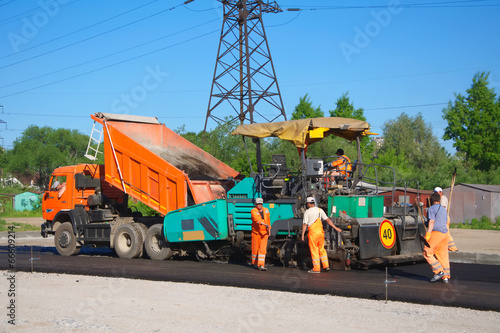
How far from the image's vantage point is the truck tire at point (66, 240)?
612 inches

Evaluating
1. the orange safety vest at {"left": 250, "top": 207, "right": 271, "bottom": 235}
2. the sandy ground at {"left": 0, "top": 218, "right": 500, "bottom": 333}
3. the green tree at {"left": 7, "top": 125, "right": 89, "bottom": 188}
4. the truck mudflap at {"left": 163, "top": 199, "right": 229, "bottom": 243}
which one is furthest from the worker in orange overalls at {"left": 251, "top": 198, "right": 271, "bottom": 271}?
the green tree at {"left": 7, "top": 125, "right": 89, "bottom": 188}

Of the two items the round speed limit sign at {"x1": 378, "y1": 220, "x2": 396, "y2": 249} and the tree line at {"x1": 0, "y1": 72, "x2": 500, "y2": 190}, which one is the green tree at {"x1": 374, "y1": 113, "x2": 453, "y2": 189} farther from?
the round speed limit sign at {"x1": 378, "y1": 220, "x2": 396, "y2": 249}

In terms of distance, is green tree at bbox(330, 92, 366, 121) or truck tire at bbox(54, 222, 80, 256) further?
green tree at bbox(330, 92, 366, 121)

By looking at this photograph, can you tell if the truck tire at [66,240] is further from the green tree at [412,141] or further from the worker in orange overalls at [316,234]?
the green tree at [412,141]

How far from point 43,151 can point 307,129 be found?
7083 cm

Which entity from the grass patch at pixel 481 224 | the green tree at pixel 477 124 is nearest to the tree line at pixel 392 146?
the green tree at pixel 477 124

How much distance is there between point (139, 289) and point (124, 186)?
5157 millimetres

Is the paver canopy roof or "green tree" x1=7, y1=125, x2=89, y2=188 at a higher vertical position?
Result: "green tree" x1=7, y1=125, x2=89, y2=188

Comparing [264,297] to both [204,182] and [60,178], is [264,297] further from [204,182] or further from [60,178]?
[60,178]

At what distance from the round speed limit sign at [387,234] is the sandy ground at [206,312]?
3075 mm

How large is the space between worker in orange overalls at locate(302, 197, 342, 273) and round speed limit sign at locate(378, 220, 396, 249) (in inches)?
39.8

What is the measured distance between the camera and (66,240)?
15.6m

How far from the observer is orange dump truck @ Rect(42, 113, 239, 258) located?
13.7m

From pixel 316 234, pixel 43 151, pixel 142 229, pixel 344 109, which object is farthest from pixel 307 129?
pixel 43 151
